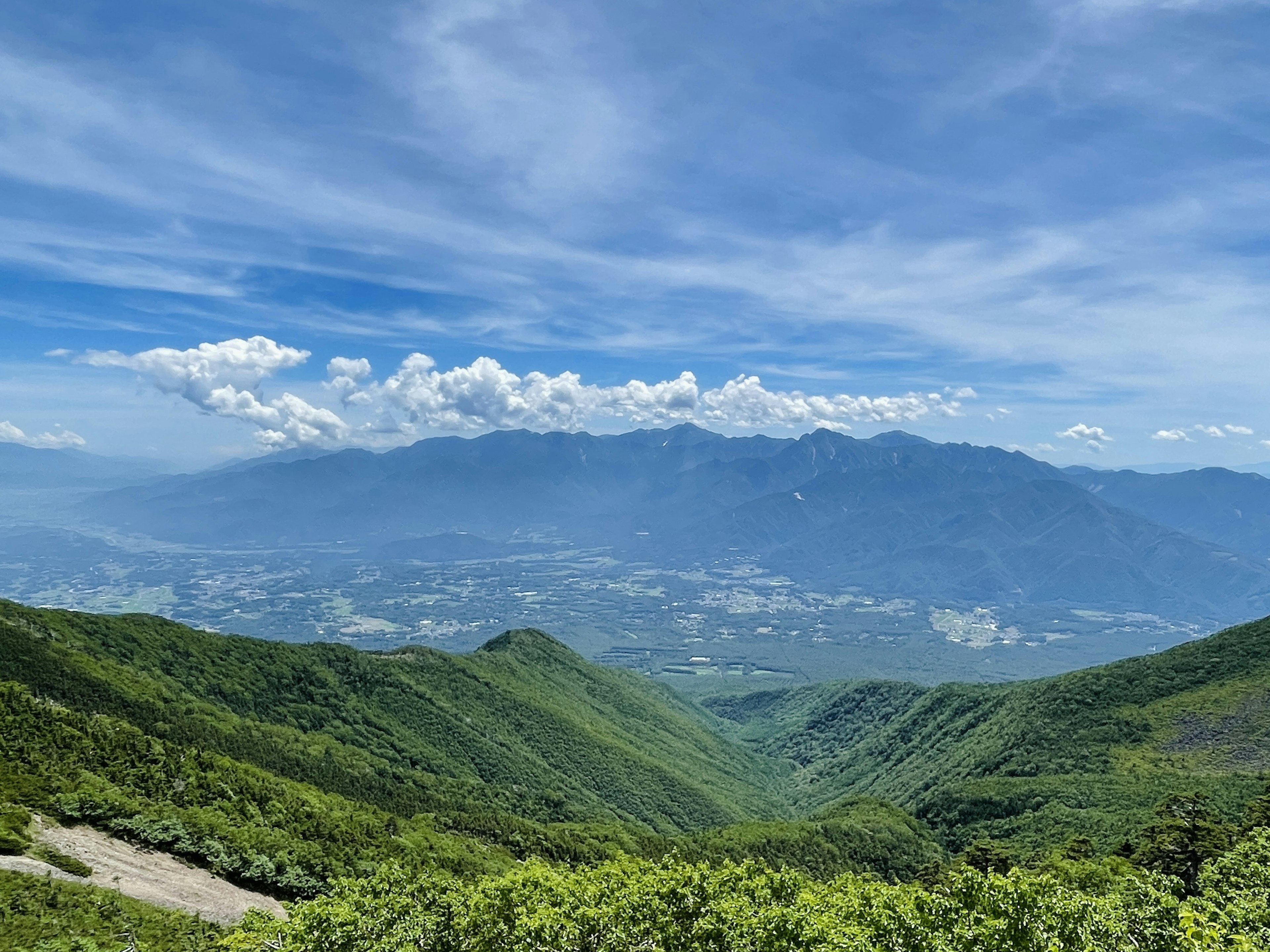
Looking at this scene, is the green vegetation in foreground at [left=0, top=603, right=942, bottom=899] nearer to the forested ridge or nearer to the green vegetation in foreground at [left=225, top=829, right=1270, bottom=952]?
the forested ridge

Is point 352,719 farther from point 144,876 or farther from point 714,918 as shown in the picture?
point 714,918

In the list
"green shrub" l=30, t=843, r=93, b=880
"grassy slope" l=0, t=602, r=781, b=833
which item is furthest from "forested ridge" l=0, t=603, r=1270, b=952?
"green shrub" l=30, t=843, r=93, b=880

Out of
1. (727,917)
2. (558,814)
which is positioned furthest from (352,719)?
(727,917)

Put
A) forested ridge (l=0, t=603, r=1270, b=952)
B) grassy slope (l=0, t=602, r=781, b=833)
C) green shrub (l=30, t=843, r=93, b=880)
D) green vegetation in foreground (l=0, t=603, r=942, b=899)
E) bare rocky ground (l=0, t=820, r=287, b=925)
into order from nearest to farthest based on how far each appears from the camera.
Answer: forested ridge (l=0, t=603, r=1270, b=952) < green shrub (l=30, t=843, r=93, b=880) < bare rocky ground (l=0, t=820, r=287, b=925) < green vegetation in foreground (l=0, t=603, r=942, b=899) < grassy slope (l=0, t=602, r=781, b=833)

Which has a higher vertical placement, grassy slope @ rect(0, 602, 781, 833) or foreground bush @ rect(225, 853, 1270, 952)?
foreground bush @ rect(225, 853, 1270, 952)

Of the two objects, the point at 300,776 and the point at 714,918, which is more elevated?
the point at 714,918

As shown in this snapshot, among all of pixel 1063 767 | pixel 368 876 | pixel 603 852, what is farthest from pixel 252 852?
pixel 1063 767

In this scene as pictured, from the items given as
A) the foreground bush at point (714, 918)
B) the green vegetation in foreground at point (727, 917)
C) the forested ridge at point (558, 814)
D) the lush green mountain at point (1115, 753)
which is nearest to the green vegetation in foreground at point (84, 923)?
the forested ridge at point (558, 814)
